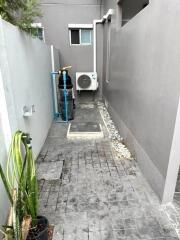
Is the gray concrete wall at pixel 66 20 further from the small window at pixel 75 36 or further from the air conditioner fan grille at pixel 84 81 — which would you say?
the air conditioner fan grille at pixel 84 81

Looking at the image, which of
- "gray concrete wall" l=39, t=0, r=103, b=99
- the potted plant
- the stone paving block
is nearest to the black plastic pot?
the potted plant

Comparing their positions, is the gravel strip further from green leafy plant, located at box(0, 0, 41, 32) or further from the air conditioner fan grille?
green leafy plant, located at box(0, 0, 41, 32)

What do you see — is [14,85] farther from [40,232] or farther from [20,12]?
[40,232]

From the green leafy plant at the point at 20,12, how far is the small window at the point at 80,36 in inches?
157

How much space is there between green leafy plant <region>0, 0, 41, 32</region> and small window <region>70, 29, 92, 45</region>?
400 centimetres

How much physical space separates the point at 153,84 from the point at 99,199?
1489 mm

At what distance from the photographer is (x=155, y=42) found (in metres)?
1.94

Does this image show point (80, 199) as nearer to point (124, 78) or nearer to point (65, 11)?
point (124, 78)

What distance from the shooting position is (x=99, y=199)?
1.94 metres

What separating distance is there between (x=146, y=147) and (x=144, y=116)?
0.42 meters

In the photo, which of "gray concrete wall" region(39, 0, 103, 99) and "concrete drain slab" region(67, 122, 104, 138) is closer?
"concrete drain slab" region(67, 122, 104, 138)

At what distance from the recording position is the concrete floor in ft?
5.15

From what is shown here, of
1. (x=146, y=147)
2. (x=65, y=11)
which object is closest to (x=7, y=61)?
(x=146, y=147)

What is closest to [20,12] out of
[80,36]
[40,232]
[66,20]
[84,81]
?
[40,232]
